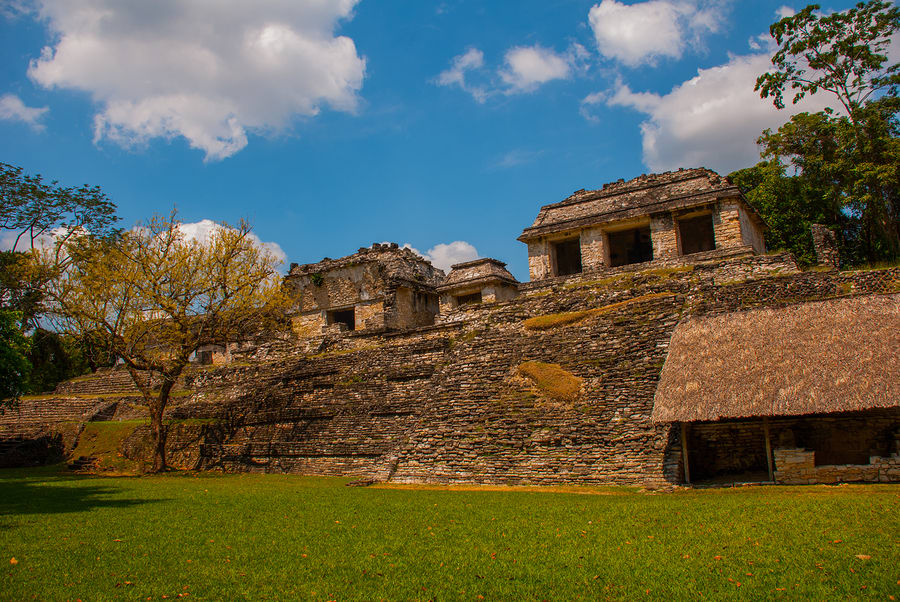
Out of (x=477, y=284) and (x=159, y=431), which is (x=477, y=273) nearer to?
(x=477, y=284)

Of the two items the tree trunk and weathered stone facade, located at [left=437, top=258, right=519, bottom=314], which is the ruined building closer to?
weathered stone facade, located at [left=437, top=258, right=519, bottom=314]

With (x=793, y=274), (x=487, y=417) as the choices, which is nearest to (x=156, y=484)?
(x=487, y=417)

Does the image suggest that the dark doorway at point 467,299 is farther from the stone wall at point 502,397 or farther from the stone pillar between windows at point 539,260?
the stone wall at point 502,397

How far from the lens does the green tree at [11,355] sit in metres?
13.0

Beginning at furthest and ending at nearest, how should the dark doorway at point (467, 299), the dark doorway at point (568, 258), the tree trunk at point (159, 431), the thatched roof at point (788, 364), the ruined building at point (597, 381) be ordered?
the dark doorway at point (568, 258) < the dark doorway at point (467, 299) < the tree trunk at point (159, 431) < the ruined building at point (597, 381) < the thatched roof at point (788, 364)

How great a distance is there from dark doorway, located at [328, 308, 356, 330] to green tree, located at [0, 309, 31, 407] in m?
14.6

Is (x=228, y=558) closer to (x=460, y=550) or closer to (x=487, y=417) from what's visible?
(x=460, y=550)

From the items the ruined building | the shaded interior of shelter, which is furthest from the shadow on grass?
the shaded interior of shelter

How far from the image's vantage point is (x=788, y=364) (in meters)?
10.5

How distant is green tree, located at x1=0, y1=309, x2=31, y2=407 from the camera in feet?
42.8

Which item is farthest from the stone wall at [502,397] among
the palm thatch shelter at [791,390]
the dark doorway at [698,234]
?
the dark doorway at [698,234]

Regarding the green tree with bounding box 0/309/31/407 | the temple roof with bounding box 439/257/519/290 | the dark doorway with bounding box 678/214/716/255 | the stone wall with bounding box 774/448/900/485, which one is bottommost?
the stone wall with bounding box 774/448/900/485

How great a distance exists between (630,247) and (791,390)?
16.0m

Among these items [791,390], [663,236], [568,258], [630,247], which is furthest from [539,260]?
[791,390]
